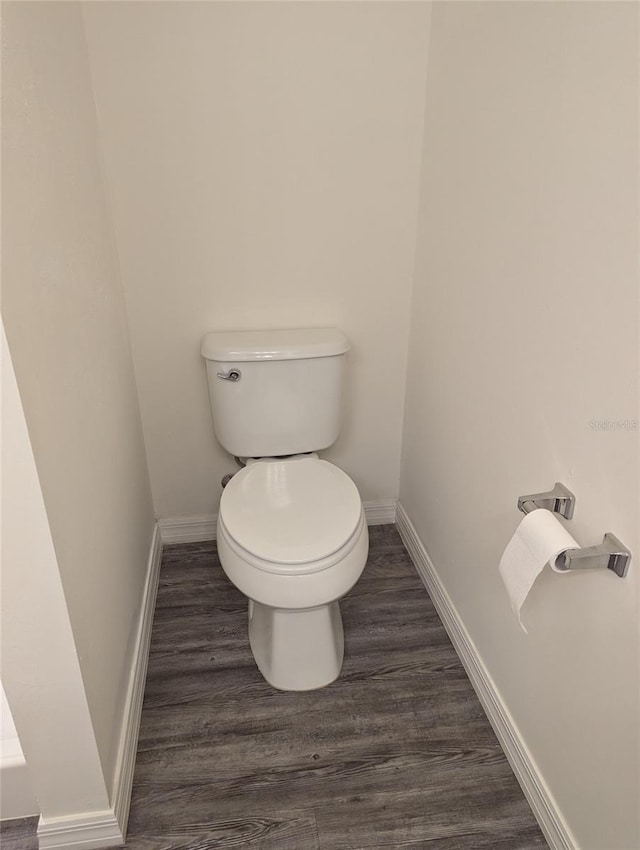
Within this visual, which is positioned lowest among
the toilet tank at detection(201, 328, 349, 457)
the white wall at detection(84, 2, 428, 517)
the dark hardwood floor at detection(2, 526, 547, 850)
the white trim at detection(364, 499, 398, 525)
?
the dark hardwood floor at detection(2, 526, 547, 850)

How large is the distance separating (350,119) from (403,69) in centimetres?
19

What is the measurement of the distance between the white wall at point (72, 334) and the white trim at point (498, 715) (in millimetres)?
870

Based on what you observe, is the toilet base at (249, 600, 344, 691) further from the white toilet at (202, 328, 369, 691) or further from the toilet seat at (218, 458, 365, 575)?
the toilet seat at (218, 458, 365, 575)

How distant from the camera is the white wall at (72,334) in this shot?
0.86 m

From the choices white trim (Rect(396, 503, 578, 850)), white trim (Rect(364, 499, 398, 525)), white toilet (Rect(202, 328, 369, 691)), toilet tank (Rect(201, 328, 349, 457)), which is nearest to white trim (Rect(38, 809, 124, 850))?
white toilet (Rect(202, 328, 369, 691))

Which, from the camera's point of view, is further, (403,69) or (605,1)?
(403,69)

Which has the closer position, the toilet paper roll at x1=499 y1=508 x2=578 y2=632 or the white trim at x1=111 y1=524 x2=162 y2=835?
the toilet paper roll at x1=499 y1=508 x2=578 y2=632

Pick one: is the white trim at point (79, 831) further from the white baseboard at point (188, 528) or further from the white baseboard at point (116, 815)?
the white baseboard at point (188, 528)

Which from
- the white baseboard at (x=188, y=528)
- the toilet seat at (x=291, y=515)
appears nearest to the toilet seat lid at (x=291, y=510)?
the toilet seat at (x=291, y=515)

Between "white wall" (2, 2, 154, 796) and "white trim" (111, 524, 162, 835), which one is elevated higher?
"white wall" (2, 2, 154, 796)

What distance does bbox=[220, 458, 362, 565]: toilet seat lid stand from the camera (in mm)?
1371

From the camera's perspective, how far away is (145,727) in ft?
4.75

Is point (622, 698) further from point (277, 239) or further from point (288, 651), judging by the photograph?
point (277, 239)

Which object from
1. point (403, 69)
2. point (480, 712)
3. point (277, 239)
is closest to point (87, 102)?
point (277, 239)
